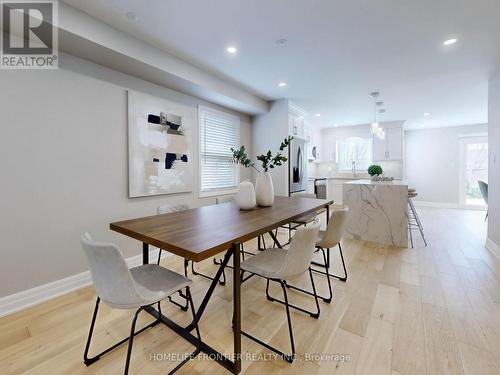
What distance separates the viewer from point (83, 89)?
91.4 inches

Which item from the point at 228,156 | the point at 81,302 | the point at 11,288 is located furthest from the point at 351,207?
the point at 11,288

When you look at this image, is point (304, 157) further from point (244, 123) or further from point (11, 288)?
point (11, 288)

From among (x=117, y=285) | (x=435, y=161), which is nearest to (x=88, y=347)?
(x=117, y=285)

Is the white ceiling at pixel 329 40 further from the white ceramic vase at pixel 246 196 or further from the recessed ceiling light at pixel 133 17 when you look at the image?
the white ceramic vase at pixel 246 196

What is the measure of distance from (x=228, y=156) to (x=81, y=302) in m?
2.88

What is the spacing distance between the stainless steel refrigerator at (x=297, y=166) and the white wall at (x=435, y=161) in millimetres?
4328

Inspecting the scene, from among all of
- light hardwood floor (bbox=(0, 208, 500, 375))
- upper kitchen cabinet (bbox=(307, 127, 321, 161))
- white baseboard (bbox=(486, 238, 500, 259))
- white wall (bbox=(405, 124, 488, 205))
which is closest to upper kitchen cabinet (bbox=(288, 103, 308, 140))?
upper kitchen cabinet (bbox=(307, 127, 321, 161))

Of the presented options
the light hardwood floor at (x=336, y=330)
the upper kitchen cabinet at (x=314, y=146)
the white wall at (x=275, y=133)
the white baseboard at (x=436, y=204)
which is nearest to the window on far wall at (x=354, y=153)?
the upper kitchen cabinet at (x=314, y=146)

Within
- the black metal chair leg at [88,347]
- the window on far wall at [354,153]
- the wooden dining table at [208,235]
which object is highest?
the window on far wall at [354,153]

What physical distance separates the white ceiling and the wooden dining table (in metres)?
1.71

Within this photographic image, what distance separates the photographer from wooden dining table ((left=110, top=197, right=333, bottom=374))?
121 cm

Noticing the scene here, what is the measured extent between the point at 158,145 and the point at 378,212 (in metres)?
3.35

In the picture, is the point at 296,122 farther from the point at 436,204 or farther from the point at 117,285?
the point at 436,204

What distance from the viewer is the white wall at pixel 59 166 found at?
1941 millimetres
